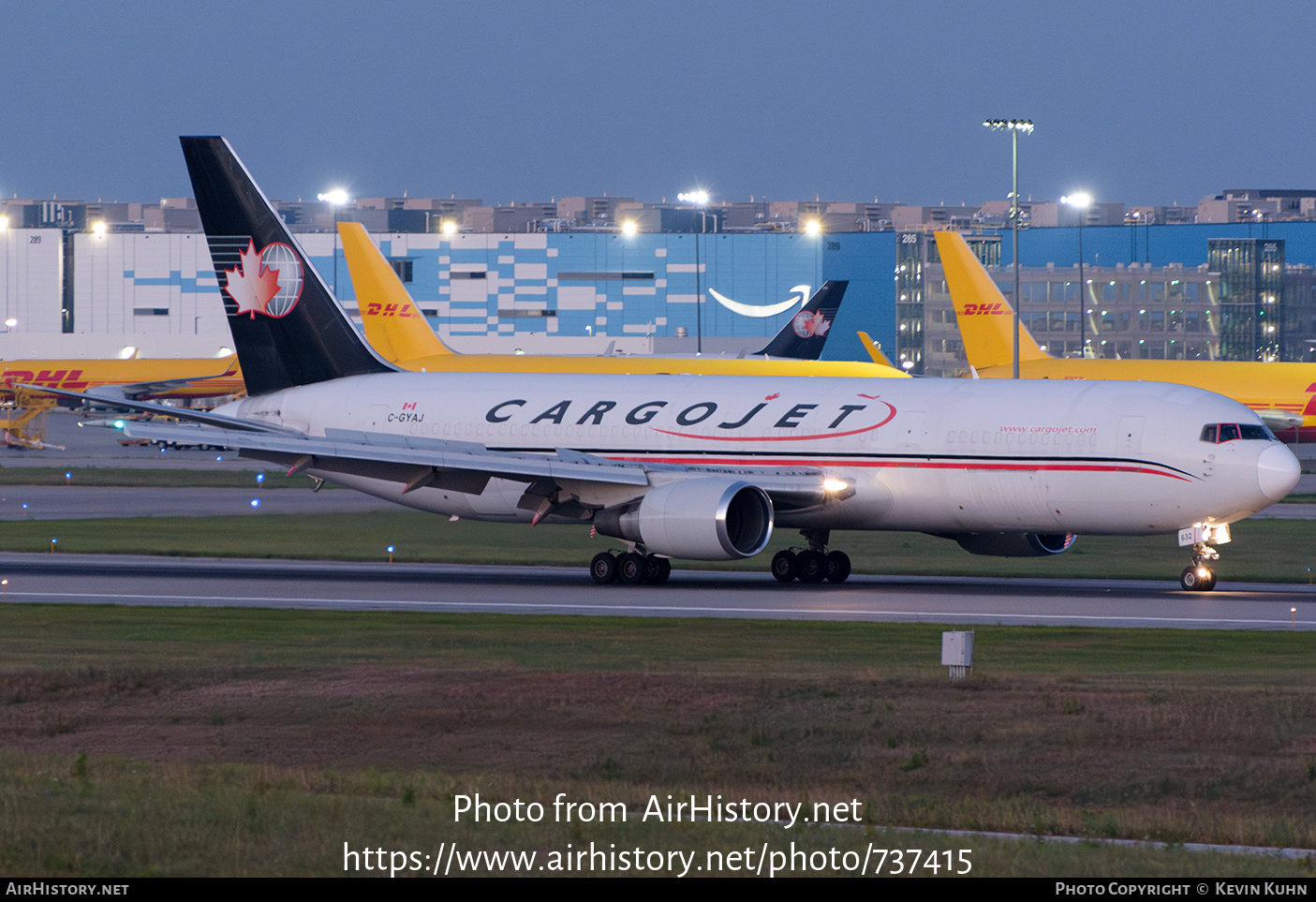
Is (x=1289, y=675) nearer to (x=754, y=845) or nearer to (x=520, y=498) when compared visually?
(x=754, y=845)

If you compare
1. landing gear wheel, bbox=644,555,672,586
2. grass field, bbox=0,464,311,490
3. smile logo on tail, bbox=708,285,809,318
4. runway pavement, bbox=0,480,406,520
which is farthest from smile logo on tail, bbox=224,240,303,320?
smile logo on tail, bbox=708,285,809,318

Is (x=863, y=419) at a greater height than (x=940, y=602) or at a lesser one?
greater

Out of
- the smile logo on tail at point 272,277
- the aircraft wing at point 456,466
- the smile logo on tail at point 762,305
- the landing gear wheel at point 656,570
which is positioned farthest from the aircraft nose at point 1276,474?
the smile logo on tail at point 762,305

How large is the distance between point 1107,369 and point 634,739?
6108 centimetres

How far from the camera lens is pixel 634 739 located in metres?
19.6

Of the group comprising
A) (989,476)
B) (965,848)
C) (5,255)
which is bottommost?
(965,848)

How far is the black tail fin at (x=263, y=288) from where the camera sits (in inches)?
1699

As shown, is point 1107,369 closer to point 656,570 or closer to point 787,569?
point 787,569

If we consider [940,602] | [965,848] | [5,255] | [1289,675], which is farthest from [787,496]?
[5,255]

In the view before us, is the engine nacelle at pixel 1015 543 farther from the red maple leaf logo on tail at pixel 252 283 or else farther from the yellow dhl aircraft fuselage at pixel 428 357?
the yellow dhl aircraft fuselage at pixel 428 357

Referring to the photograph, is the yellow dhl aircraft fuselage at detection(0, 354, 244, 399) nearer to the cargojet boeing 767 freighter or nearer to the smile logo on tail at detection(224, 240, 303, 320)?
the smile logo on tail at detection(224, 240, 303, 320)

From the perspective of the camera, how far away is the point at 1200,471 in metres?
34.5
